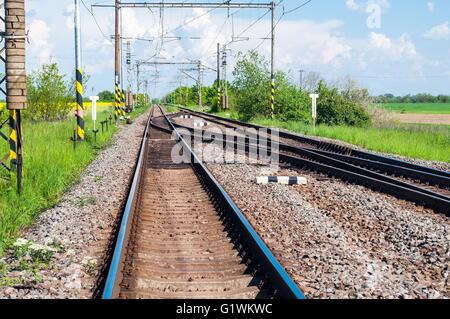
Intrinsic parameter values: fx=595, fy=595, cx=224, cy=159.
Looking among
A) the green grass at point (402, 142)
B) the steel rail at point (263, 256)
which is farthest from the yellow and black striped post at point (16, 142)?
the green grass at point (402, 142)

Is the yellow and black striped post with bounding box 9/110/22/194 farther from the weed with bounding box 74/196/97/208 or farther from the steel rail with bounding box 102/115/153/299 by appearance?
the steel rail with bounding box 102/115/153/299

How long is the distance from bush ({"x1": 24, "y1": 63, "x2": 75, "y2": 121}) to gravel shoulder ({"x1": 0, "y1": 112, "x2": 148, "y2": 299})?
21394 millimetres

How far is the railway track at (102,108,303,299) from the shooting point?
554cm

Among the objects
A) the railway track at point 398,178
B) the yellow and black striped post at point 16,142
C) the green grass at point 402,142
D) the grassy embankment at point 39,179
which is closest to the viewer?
the grassy embankment at point 39,179

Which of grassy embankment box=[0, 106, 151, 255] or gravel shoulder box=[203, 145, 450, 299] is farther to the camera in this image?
grassy embankment box=[0, 106, 151, 255]

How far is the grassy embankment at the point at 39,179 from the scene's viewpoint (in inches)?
331

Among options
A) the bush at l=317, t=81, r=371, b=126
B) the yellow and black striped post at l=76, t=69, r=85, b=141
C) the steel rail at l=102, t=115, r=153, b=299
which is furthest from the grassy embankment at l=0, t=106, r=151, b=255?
the bush at l=317, t=81, r=371, b=126

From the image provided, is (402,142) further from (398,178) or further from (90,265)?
(90,265)

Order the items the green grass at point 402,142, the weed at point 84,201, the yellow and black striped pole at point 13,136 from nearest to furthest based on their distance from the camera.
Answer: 1. the weed at point 84,201
2. the yellow and black striped pole at point 13,136
3. the green grass at point 402,142

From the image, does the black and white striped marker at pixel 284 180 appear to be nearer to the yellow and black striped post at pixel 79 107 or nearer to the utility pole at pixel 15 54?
the utility pole at pixel 15 54

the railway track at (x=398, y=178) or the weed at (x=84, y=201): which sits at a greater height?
the railway track at (x=398, y=178)

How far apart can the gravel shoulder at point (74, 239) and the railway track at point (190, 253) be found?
349 millimetres
